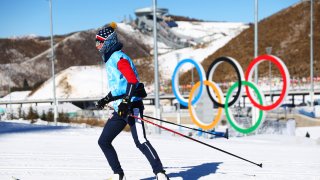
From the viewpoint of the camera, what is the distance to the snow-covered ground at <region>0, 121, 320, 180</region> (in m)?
6.21

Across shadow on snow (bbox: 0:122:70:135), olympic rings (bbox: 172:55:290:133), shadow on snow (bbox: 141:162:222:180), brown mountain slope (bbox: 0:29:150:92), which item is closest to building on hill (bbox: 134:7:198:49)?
brown mountain slope (bbox: 0:29:150:92)

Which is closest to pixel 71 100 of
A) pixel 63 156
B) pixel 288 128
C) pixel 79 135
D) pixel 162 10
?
pixel 288 128

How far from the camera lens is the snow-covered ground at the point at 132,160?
6211 mm

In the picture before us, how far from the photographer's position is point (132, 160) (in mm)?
7598

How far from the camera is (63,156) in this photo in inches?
302

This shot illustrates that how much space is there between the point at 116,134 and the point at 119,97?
0.45 metres

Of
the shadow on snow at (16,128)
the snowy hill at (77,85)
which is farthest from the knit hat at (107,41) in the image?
the snowy hill at (77,85)

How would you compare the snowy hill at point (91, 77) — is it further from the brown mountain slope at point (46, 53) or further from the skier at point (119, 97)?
the skier at point (119, 97)

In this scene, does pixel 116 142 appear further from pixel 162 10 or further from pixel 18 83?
pixel 162 10

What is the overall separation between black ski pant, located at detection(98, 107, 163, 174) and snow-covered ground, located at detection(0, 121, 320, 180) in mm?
961

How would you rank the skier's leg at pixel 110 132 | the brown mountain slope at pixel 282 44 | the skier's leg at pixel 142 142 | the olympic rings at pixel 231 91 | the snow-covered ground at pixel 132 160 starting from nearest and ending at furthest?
the skier's leg at pixel 110 132, the skier's leg at pixel 142 142, the snow-covered ground at pixel 132 160, the olympic rings at pixel 231 91, the brown mountain slope at pixel 282 44

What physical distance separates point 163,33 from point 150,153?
134 meters

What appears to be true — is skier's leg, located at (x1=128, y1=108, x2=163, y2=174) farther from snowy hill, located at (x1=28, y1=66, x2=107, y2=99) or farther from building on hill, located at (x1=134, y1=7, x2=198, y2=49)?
building on hill, located at (x1=134, y1=7, x2=198, y2=49)

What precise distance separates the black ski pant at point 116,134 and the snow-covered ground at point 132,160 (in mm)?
961
